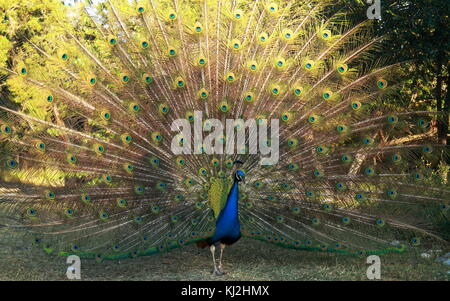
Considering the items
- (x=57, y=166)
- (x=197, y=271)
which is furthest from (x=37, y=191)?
(x=197, y=271)

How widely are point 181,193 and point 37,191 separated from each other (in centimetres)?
149

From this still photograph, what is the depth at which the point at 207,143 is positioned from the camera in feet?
17.9

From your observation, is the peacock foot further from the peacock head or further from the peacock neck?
the peacock head

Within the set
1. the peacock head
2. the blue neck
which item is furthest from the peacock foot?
the peacock head

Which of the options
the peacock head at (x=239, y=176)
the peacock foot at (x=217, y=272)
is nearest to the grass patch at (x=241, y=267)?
the peacock foot at (x=217, y=272)

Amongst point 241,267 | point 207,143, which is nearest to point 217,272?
point 241,267

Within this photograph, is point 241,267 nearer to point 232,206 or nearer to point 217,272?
point 217,272

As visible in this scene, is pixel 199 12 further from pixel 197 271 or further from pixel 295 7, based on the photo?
pixel 197 271

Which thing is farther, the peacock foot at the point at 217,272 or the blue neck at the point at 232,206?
the peacock foot at the point at 217,272

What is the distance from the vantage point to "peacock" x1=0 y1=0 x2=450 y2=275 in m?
5.31

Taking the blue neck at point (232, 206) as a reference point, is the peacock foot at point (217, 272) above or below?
below

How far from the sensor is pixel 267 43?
5633mm

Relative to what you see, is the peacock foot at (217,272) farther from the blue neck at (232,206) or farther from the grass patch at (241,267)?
the blue neck at (232,206)

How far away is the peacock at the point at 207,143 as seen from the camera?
5.31 m
